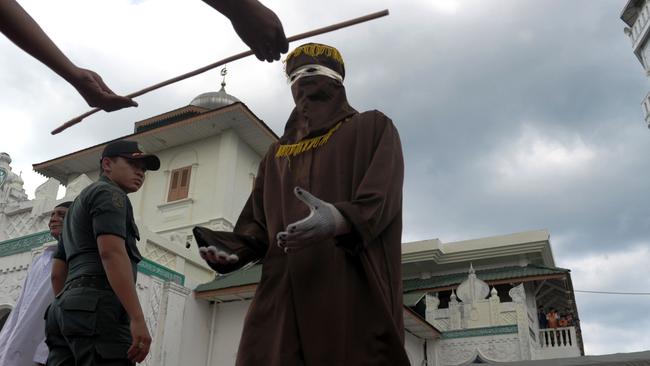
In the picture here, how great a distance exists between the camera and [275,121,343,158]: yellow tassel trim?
234 cm

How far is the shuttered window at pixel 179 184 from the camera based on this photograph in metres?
16.8

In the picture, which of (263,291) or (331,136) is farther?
(331,136)

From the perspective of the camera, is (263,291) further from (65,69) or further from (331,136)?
(65,69)

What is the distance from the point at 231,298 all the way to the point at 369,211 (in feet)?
32.7

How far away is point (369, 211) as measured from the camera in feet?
6.31

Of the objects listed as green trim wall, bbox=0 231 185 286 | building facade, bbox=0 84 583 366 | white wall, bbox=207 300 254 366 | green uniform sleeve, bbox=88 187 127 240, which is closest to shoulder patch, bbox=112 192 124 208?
green uniform sleeve, bbox=88 187 127 240

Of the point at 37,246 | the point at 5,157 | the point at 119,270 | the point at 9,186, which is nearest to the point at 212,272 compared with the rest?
the point at 37,246

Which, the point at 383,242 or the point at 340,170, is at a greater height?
the point at 340,170

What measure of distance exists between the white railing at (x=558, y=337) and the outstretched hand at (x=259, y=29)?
15385mm

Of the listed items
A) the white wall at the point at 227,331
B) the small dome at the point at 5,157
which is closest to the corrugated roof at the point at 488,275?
the white wall at the point at 227,331

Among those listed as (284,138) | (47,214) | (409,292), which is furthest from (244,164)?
(284,138)

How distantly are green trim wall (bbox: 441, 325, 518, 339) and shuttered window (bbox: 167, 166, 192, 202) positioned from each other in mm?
8246

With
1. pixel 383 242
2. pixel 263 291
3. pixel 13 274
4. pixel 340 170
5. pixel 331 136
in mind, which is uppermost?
pixel 13 274

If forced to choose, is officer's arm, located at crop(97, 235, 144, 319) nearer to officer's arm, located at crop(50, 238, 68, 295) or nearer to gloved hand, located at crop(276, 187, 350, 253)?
officer's arm, located at crop(50, 238, 68, 295)
